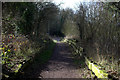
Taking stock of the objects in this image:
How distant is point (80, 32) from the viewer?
16.1 m

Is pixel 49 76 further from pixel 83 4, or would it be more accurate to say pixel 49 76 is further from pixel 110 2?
pixel 83 4

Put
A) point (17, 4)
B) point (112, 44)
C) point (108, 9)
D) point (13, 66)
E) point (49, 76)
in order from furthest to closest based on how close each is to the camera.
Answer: point (17, 4) → point (108, 9) → point (49, 76) → point (13, 66) → point (112, 44)

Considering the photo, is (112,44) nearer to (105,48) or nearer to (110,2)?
(105,48)

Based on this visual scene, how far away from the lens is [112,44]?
554 centimetres

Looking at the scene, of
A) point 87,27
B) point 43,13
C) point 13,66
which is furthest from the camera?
point 43,13

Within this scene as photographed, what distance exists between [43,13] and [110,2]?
11.9m

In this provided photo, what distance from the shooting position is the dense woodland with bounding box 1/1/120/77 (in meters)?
5.72

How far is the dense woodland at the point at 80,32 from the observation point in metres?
5.72

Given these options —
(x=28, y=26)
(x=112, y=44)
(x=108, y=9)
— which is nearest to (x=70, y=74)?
(x=112, y=44)

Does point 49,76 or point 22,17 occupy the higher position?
point 22,17

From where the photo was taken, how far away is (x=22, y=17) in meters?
13.4

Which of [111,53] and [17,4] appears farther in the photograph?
[17,4]

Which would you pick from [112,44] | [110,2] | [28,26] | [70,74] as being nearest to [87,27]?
[110,2]

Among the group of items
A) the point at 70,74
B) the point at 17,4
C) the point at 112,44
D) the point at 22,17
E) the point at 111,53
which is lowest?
the point at 70,74
